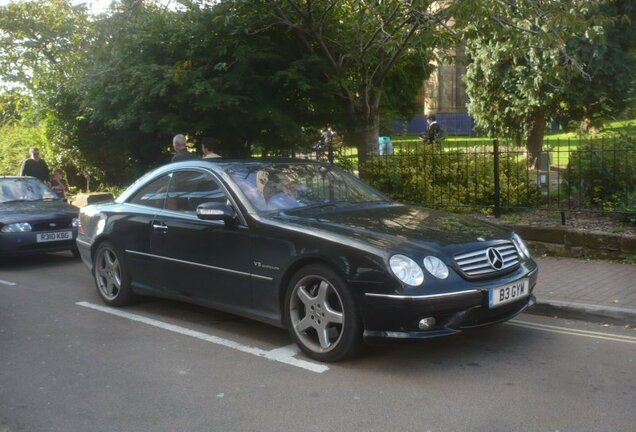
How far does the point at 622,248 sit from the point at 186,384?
5820 millimetres

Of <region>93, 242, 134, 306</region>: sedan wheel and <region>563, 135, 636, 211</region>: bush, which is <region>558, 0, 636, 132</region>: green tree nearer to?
<region>563, 135, 636, 211</region>: bush

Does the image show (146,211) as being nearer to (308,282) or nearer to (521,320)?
(308,282)

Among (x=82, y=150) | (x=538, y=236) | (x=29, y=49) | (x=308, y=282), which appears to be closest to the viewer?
(x=308, y=282)

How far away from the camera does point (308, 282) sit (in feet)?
16.8

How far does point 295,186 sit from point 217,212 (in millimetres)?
775

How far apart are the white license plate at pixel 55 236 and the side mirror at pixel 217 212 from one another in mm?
5042

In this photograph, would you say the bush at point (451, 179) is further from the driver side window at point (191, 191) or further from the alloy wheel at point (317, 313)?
the alloy wheel at point (317, 313)

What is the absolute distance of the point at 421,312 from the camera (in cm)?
462

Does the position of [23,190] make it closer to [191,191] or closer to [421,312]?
[191,191]

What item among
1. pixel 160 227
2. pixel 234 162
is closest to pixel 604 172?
pixel 234 162

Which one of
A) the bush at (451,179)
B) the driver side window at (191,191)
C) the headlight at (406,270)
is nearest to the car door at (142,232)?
the driver side window at (191,191)

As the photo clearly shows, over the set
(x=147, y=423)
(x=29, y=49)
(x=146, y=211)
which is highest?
(x=29, y=49)

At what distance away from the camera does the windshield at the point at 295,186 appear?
5.82 m

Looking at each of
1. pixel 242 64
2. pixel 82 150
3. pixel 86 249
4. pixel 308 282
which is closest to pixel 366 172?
pixel 242 64
